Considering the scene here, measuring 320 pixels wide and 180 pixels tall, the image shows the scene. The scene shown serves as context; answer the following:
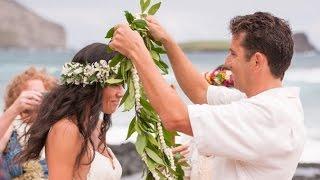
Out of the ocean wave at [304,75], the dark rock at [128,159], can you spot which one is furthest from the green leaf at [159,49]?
the ocean wave at [304,75]

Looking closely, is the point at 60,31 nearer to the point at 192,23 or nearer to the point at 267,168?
the point at 192,23

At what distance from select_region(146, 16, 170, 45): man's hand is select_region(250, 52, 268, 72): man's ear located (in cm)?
38

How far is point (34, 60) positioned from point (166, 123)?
7.89 metres

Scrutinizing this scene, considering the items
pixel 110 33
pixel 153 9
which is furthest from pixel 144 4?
pixel 110 33

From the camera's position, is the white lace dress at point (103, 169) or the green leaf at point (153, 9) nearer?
the green leaf at point (153, 9)

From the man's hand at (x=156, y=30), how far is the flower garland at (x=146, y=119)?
18 millimetres

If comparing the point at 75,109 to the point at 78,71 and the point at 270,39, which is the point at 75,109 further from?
the point at 270,39

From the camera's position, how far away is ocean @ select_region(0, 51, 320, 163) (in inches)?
358

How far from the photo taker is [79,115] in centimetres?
321

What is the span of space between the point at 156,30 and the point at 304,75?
732 centimetres

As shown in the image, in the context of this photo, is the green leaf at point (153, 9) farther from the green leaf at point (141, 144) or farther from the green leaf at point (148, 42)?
the green leaf at point (141, 144)

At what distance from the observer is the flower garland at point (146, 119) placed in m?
2.65

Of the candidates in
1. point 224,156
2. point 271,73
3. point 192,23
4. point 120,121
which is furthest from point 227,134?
point 192,23

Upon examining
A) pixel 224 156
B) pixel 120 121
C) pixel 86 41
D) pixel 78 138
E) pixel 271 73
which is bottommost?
pixel 120 121
